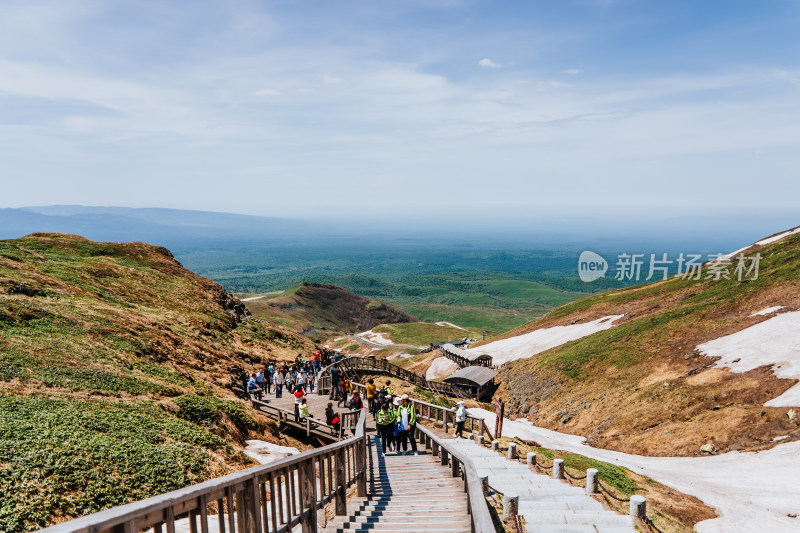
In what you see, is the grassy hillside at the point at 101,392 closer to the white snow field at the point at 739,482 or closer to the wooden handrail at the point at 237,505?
the wooden handrail at the point at 237,505

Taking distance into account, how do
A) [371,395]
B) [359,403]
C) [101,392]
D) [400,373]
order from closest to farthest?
[101,392] < [371,395] < [359,403] < [400,373]

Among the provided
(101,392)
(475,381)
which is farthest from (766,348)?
(101,392)

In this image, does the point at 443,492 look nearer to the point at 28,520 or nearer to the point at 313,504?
the point at 313,504

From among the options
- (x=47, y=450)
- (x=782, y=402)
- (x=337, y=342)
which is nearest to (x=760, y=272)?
(x=782, y=402)

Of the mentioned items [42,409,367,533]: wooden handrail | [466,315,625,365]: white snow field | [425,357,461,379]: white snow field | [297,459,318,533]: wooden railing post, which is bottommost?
[425,357,461,379]: white snow field

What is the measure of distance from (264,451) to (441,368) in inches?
1583

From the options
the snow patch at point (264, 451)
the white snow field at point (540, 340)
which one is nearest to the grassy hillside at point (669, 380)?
the white snow field at point (540, 340)

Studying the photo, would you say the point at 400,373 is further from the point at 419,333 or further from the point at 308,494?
the point at 419,333

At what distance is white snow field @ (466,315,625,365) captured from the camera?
1893 inches

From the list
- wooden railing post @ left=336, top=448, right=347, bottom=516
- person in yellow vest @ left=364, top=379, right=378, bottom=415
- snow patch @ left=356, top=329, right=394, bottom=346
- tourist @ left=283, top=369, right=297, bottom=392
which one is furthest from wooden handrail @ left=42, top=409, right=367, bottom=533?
snow patch @ left=356, top=329, right=394, bottom=346

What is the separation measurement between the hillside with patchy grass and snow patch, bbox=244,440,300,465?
3574 inches

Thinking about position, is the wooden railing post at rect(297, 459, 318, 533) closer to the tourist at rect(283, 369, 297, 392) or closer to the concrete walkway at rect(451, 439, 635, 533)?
the concrete walkway at rect(451, 439, 635, 533)

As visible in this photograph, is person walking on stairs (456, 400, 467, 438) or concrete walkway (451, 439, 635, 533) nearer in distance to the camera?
Result: concrete walkway (451, 439, 635, 533)

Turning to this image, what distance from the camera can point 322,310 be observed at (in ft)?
477
